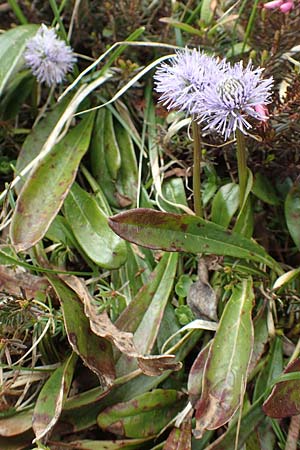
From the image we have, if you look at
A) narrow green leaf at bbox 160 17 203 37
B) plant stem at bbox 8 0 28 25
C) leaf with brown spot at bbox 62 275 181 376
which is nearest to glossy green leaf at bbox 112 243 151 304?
leaf with brown spot at bbox 62 275 181 376

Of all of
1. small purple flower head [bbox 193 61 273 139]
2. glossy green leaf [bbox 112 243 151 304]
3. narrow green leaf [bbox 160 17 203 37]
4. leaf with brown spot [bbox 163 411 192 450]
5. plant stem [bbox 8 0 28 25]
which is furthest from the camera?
plant stem [bbox 8 0 28 25]

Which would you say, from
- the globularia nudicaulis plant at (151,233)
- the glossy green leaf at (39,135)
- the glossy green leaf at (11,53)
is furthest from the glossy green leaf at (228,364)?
the glossy green leaf at (11,53)

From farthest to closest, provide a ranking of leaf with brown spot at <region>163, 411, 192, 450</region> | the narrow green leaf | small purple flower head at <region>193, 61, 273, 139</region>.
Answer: the narrow green leaf → leaf with brown spot at <region>163, 411, 192, 450</region> → small purple flower head at <region>193, 61, 273, 139</region>

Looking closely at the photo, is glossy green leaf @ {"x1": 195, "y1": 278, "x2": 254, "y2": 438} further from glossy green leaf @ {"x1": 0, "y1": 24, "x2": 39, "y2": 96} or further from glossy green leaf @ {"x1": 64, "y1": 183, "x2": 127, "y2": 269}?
glossy green leaf @ {"x1": 0, "y1": 24, "x2": 39, "y2": 96}

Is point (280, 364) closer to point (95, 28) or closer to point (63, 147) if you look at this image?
point (63, 147)

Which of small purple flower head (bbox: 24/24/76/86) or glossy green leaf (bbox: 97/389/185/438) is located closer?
glossy green leaf (bbox: 97/389/185/438)

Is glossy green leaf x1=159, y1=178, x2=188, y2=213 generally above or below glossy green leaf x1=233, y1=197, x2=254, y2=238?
above

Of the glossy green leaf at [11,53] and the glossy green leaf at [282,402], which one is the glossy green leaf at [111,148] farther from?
the glossy green leaf at [282,402]

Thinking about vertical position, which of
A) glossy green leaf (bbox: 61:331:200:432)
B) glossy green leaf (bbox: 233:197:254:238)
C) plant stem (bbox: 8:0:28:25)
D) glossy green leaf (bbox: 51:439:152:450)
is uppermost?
plant stem (bbox: 8:0:28:25)
